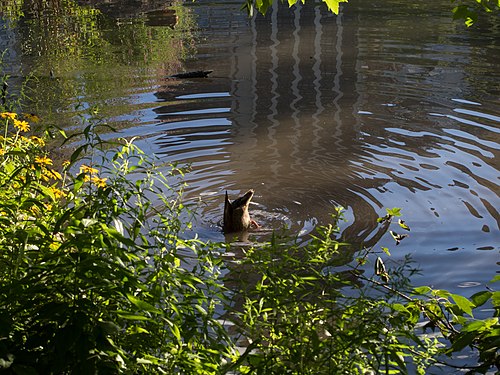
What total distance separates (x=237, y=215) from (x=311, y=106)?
4.39m

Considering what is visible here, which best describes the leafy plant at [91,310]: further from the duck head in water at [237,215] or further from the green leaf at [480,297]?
the duck head in water at [237,215]

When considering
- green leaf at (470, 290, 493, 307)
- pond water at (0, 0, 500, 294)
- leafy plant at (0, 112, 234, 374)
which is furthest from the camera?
pond water at (0, 0, 500, 294)

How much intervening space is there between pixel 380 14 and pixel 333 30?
1.83 m

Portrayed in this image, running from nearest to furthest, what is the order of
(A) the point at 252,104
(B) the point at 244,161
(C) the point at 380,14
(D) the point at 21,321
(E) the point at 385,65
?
(D) the point at 21,321 < (B) the point at 244,161 < (A) the point at 252,104 < (E) the point at 385,65 < (C) the point at 380,14

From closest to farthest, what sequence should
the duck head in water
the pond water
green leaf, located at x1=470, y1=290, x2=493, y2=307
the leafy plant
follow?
the leafy plant, green leaf, located at x1=470, y1=290, x2=493, y2=307, the duck head in water, the pond water

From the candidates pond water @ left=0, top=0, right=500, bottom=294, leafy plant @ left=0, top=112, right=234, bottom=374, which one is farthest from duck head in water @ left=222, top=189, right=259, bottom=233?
leafy plant @ left=0, top=112, right=234, bottom=374

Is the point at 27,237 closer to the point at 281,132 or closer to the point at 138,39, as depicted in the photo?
the point at 281,132

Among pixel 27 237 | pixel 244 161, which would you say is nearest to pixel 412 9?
pixel 244 161

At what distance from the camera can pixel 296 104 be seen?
11570 mm

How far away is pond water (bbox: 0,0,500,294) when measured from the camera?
786cm

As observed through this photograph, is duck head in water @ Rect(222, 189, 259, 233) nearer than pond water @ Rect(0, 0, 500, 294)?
Yes

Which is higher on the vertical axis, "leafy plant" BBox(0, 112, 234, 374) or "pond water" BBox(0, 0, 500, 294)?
"leafy plant" BBox(0, 112, 234, 374)

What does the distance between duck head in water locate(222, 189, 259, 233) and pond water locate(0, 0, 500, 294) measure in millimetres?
146

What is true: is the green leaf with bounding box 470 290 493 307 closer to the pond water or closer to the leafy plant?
the leafy plant
